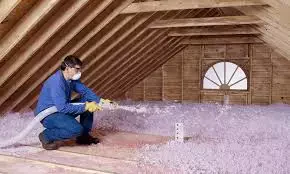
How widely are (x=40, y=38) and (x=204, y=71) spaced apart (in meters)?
4.93

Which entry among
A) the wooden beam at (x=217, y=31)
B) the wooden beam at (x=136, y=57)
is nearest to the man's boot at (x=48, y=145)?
the wooden beam at (x=136, y=57)

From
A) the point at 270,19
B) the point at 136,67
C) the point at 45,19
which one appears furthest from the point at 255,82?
the point at 45,19

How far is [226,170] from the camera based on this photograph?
258 centimetres

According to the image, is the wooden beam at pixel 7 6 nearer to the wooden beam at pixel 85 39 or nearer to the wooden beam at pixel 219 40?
the wooden beam at pixel 85 39

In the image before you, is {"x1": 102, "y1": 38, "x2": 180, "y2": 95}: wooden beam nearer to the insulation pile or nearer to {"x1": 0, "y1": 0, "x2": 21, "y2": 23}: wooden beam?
the insulation pile

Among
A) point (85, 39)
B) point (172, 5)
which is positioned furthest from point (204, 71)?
point (85, 39)

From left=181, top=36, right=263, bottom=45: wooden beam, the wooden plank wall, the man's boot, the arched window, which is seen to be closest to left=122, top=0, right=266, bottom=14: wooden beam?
the man's boot

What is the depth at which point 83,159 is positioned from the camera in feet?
10.0

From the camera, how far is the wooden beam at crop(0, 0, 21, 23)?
310 centimetres

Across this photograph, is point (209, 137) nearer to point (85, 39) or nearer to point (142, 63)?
point (85, 39)

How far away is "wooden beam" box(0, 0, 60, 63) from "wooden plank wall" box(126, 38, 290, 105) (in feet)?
16.0

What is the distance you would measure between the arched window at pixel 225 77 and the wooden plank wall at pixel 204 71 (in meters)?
0.15

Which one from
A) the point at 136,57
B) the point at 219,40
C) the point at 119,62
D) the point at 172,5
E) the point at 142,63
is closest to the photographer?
the point at 172,5

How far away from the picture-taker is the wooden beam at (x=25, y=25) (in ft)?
11.0
